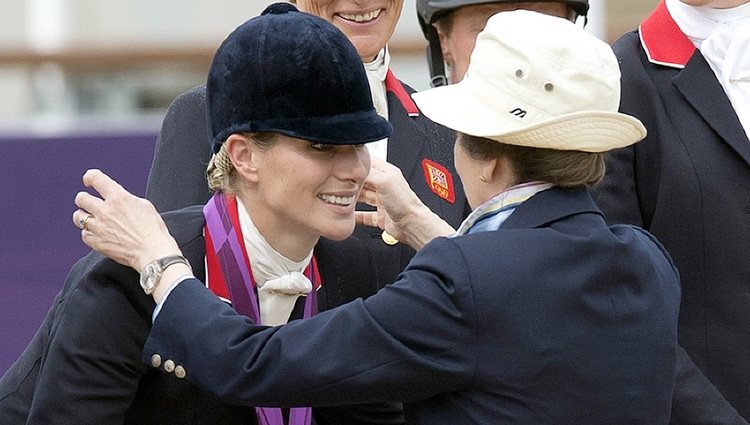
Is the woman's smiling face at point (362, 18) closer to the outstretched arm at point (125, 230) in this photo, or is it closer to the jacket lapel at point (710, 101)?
the jacket lapel at point (710, 101)

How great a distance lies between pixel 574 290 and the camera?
2379 millimetres

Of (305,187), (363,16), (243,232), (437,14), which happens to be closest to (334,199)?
(305,187)

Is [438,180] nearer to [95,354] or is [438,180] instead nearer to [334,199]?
[334,199]

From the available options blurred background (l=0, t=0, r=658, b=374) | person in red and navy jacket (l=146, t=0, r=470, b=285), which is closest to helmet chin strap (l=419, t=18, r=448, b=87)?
person in red and navy jacket (l=146, t=0, r=470, b=285)

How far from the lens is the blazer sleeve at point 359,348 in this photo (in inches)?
92.5

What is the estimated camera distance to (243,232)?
2775mm

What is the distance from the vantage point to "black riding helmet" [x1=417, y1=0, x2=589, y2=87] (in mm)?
3666

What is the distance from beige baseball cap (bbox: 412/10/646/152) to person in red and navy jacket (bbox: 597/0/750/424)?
0.67 m

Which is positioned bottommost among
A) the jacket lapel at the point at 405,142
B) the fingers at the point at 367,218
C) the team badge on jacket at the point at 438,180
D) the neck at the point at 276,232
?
the team badge on jacket at the point at 438,180

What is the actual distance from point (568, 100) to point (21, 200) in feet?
Answer: 12.0

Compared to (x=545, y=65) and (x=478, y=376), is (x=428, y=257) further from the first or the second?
(x=545, y=65)

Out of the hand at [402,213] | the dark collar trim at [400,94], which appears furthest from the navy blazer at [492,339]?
the dark collar trim at [400,94]

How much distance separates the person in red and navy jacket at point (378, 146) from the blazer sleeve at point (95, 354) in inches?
23.1

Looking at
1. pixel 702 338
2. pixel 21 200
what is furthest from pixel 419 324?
pixel 21 200
